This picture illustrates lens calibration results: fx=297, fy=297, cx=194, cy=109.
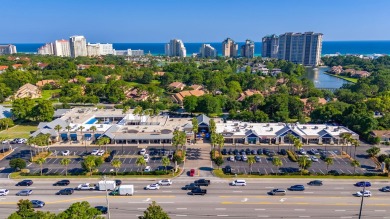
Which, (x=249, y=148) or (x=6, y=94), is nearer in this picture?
(x=249, y=148)

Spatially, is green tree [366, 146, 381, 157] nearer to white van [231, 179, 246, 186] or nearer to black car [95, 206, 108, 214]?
white van [231, 179, 246, 186]

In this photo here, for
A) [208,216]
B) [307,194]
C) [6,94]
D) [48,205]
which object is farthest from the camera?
[6,94]

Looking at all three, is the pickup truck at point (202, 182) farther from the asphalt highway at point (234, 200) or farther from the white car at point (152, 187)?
the white car at point (152, 187)

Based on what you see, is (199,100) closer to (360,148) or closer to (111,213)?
(360,148)

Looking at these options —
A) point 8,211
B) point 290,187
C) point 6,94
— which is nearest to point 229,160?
point 290,187

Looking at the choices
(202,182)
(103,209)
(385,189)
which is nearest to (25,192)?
(103,209)

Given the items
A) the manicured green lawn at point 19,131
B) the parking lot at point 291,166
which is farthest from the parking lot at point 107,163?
the manicured green lawn at point 19,131

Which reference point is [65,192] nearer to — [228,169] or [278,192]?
[228,169]
